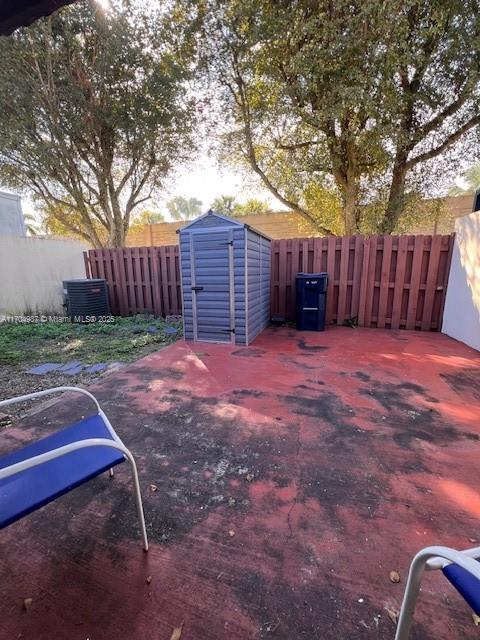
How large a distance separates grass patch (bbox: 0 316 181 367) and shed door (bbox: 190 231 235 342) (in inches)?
34.1

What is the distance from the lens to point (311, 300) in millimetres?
5613

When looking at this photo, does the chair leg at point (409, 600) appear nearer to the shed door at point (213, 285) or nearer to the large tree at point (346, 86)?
the shed door at point (213, 285)

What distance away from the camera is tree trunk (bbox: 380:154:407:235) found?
309 inches

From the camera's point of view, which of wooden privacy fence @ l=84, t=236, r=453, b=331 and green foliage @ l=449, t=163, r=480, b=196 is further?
green foliage @ l=449, t=163, r=480, b=196

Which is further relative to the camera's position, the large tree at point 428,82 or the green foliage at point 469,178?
the green foliage at point 469,178

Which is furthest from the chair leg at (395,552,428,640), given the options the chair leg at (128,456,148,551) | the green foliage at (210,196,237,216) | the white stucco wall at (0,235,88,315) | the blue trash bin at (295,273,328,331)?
the green foliage at (210,196,237,216)

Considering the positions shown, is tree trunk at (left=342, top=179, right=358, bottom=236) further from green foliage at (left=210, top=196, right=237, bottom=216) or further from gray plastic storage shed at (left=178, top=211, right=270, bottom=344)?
green foliage at (left=210, top=196, right=237, bottom=216)

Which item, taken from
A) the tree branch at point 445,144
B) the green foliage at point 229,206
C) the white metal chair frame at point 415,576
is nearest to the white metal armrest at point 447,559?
the white metal chair frame at point 415,576

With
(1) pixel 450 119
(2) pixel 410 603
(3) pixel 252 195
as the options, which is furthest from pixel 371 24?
(2) pixel 410 603

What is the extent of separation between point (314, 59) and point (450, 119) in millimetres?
4058

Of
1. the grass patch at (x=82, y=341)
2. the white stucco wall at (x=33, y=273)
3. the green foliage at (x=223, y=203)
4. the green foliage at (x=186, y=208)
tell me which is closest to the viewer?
the grass patch at (x=82, y=341)

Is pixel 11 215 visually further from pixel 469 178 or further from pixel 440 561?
pixel 469 178

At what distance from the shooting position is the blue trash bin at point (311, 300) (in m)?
5.51

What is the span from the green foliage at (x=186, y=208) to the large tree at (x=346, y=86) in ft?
84.1
